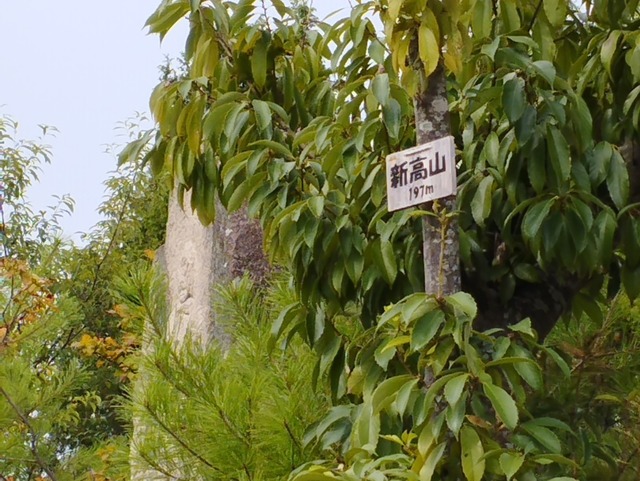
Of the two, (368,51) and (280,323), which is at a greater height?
(368,51)

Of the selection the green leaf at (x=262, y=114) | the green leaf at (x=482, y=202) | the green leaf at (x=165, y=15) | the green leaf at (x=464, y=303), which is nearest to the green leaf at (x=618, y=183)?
the green leaf at (x=482, y=202)

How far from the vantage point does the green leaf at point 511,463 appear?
1764 millimetres

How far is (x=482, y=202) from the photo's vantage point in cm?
207

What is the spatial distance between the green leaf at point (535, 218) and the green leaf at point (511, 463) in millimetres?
409

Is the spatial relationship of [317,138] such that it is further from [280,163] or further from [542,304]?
[542,304]

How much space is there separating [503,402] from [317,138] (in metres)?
0.67

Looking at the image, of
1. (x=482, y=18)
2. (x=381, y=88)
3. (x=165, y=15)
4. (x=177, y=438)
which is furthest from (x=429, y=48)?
(x=177, y=438)

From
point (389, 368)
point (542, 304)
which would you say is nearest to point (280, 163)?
point (389, 368)

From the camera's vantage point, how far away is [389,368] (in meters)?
2.19

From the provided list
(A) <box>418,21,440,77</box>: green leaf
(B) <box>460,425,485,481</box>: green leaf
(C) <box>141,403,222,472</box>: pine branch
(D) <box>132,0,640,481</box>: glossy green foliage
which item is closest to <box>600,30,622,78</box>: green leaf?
(D) <box>132,0,640,481</box>: glossy green foliage

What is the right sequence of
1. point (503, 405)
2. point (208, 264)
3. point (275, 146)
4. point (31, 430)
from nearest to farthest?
point (503, 405) < point (275, 146) < point (31, 430) < point (208, 264)

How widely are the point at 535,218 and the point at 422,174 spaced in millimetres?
246

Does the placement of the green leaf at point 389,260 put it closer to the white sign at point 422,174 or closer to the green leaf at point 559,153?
the white sign at point 422,174

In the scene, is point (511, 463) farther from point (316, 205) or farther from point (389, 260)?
point (316, 205)
